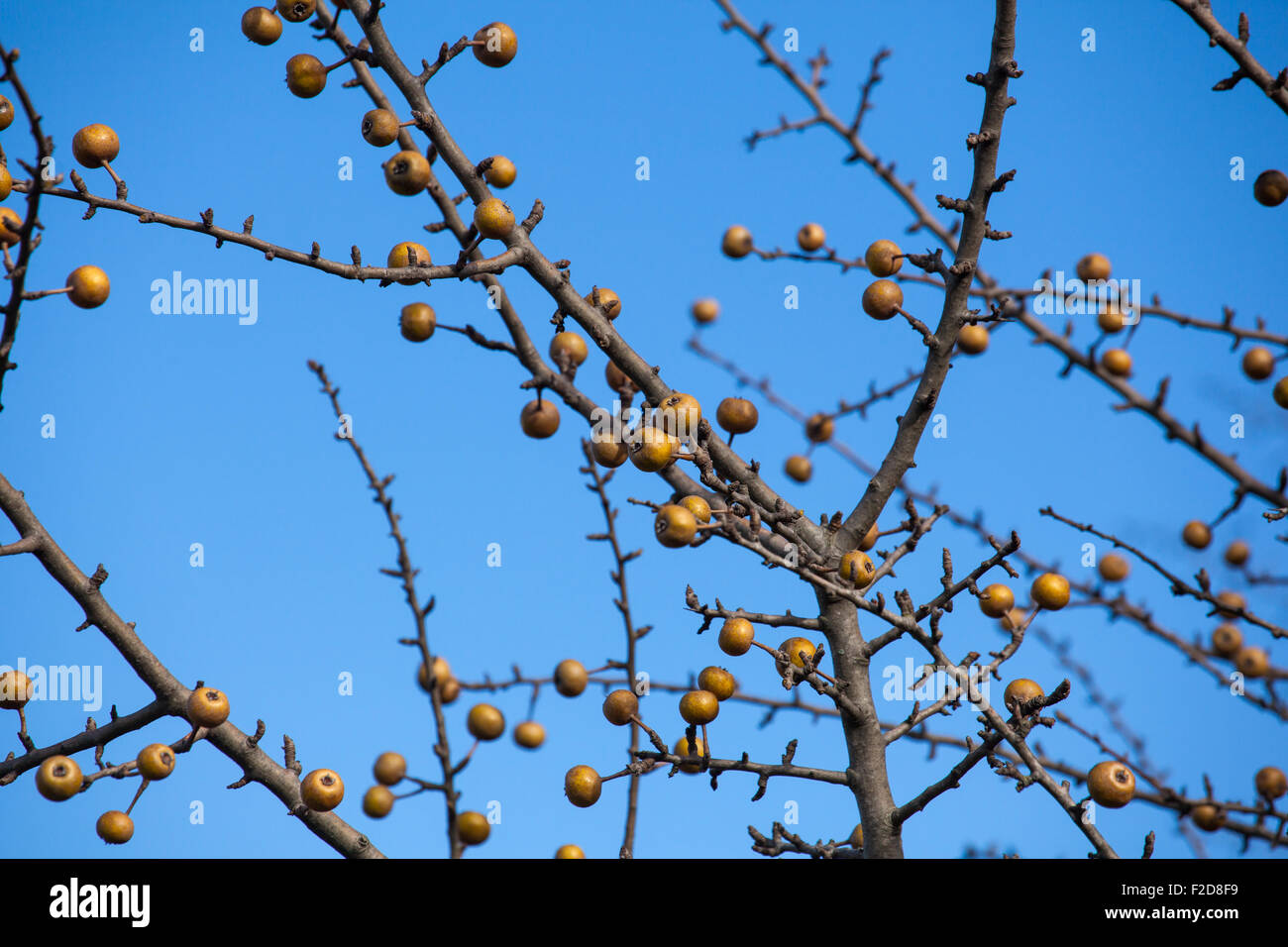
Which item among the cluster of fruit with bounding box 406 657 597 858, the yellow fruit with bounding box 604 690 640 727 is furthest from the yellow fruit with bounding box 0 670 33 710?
the yellow fruit with bounding box 604 690 640 727

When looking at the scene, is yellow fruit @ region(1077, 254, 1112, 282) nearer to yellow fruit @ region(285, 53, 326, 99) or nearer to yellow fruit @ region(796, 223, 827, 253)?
yellow fruit @ region(796, 223, 827, 253)

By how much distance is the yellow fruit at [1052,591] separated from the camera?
393 cm

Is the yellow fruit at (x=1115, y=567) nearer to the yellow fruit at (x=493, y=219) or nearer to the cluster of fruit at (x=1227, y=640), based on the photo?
the cluster of fruit at (x=1227, y=640)

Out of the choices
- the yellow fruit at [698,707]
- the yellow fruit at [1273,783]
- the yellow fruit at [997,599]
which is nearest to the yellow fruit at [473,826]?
the yellow fruit at [698,707]

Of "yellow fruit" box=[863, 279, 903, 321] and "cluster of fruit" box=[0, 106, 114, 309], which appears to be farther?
"yellow fruit" box=[863, 279, 903, 321]

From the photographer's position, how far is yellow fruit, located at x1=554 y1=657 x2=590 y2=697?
5391mm

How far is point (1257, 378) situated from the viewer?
20.6ft

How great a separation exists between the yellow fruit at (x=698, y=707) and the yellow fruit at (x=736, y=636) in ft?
0.64

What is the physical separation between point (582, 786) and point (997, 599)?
1855mm

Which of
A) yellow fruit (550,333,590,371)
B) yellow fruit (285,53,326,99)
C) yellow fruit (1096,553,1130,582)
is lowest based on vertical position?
yellow fruit (1096,553,1130,582)

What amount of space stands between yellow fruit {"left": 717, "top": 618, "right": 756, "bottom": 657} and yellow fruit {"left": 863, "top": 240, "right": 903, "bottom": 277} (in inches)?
72.1

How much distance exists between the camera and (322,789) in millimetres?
3805
